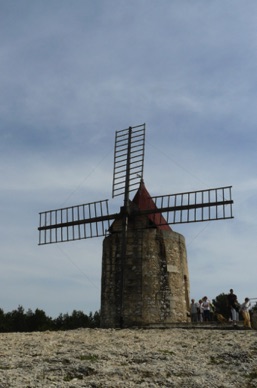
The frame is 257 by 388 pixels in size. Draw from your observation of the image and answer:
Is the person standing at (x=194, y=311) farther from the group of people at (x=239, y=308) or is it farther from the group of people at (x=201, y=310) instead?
the group of people at (x=239, y=308)

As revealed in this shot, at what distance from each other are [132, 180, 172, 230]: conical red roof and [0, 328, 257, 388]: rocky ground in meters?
6.59

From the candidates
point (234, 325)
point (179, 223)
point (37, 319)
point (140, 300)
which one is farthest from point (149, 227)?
point (37, 319)

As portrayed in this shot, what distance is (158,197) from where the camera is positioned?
878 inches

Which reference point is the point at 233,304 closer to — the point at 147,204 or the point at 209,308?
the point at 209,308

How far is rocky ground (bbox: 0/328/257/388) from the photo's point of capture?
33.7ft

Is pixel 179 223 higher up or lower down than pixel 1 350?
higher up

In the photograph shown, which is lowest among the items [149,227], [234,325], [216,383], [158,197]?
[216,383]

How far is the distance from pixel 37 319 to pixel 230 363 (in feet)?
121

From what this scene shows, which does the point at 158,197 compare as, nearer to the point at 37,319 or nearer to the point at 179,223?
the point at 179,223

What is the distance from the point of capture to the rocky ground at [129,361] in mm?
10258

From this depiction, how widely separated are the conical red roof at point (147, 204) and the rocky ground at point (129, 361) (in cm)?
659

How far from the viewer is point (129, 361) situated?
1166cm

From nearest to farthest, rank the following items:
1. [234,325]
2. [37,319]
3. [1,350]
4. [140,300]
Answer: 1. [1,350]
2. [234,325]
3. [140,300]
4. [37,319]

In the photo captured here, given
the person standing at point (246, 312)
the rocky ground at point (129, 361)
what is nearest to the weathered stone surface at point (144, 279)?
the person standing at point (246, 312)
